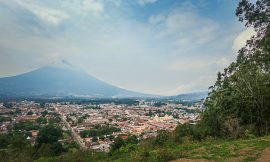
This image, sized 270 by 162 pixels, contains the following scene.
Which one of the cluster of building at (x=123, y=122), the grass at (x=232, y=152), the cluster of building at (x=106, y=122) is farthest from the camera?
the cluster of building at (x=106, y=122)

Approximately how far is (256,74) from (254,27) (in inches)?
111

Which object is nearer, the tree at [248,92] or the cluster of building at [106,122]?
the tree at [248,92]

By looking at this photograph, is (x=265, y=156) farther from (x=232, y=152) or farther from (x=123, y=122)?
(x=123, y=122)

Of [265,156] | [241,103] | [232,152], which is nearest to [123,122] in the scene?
[241,103]

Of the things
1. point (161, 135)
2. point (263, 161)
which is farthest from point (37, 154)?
point (263, 161)

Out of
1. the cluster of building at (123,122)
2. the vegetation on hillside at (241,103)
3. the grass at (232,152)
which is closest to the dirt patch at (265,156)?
the grass at (232,152)

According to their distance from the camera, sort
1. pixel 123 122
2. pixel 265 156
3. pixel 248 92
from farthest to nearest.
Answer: pixel 123 122 → pixel 248 92 → pixel 265 156

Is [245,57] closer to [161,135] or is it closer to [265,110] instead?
[265,110]

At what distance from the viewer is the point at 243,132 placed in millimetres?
12734

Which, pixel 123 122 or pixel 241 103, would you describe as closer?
pixel 241 103

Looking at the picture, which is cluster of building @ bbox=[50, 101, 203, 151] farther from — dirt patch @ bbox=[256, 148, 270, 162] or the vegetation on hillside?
dirt patch @ bbox=[256, 148, 270, 162]

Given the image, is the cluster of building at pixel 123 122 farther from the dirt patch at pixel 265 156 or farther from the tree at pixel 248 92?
the dirt patch at pixel 265 156

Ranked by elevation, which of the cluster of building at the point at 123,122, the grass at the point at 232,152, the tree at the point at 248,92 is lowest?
the cluster of building at the point at 123,122

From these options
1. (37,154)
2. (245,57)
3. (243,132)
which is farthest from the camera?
(37,154)
